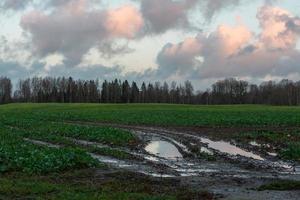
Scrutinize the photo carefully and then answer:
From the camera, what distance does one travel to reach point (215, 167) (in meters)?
18.2

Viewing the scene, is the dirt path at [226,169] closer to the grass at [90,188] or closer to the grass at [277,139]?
the grass at [90,188]

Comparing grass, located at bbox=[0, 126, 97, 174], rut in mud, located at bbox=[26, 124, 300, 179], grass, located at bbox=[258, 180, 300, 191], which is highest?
grass, located at bbox=[0, 126, 97, 174]

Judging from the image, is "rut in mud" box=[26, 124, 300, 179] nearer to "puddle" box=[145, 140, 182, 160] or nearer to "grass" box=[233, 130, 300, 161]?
"puddle" box=[145, 140, 182, 160]

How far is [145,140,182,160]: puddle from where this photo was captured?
22.6 metres

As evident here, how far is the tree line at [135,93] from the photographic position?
176500 millimetres

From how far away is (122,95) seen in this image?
177 meters

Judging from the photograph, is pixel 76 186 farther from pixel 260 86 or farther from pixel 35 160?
pixel 260 86

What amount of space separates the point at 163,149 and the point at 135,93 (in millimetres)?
152622

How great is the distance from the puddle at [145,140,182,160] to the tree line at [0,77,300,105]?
14475 centimetres

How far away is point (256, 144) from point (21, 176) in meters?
16.4

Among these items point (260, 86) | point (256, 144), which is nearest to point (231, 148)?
point (256, 144)

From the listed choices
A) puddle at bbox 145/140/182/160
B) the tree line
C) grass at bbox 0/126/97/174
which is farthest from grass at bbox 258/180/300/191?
the tree line

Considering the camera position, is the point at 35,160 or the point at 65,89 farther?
the point at 65,89

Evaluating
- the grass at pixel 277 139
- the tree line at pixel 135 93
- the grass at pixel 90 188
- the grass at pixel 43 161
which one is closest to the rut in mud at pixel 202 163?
the grass at pixel 43 161
